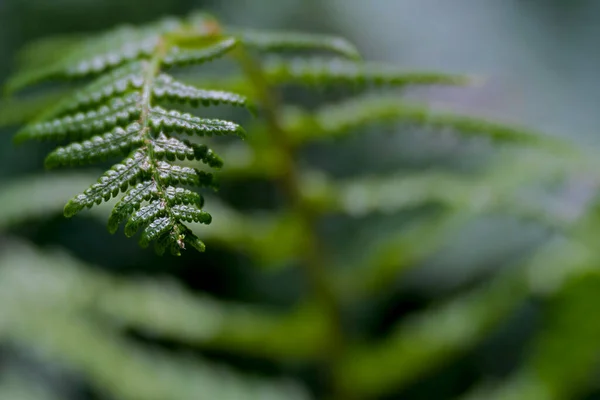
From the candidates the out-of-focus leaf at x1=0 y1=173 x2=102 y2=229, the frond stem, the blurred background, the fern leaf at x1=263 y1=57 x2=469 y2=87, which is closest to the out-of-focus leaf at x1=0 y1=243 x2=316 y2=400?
the blurred background

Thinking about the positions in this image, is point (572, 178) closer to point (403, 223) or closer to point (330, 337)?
point (330, 337)

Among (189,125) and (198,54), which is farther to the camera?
(198,54)

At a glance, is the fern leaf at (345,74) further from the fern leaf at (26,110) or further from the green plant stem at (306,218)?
the fern leaf at (26,110)

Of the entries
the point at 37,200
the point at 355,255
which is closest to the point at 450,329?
the point at 355,255

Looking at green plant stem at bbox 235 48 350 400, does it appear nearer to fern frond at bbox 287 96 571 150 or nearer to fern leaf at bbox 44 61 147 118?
fern frond at bbox 287 96 571 150

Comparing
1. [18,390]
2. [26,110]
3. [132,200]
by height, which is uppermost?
[26,110]

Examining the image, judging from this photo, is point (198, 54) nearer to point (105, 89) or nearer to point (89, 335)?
point (105, 89)
